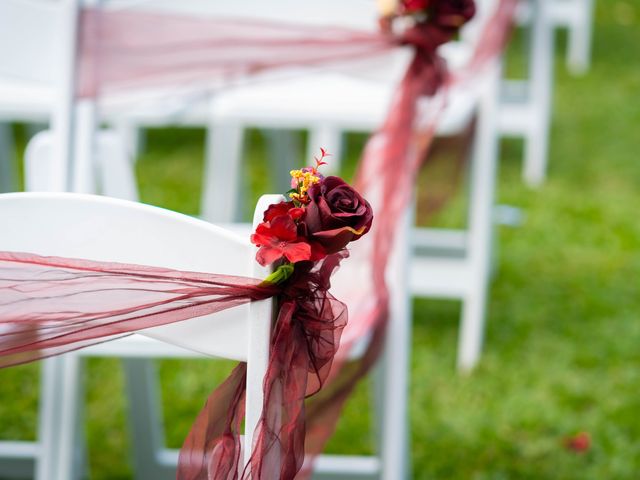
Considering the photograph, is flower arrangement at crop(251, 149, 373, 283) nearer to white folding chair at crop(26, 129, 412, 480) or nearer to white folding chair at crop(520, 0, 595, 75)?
white folding chair at crop(26, 129, 412, 480)

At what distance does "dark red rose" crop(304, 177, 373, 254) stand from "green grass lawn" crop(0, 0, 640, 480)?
5.60ft

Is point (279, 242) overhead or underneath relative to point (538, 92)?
underneath

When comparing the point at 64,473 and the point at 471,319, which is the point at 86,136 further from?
the point at 471,319

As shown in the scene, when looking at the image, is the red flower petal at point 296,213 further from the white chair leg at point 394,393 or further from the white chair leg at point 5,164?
the white chair leg at point 5,164

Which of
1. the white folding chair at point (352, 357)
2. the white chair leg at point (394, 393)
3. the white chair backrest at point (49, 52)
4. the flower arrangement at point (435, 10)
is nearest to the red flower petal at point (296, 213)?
the white folding chair at point (352, 357)

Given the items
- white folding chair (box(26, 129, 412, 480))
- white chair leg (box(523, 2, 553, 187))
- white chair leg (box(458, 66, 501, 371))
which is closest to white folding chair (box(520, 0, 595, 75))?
white chair leg (box(523, 2, 553, 187))

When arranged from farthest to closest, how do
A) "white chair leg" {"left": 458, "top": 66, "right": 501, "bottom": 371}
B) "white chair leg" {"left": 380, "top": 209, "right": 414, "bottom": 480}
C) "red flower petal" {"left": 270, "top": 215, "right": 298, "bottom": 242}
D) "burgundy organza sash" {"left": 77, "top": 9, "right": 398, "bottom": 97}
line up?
"white chair leg" {"left": 458, "top": 66, "right": 501, "bottom": 371}, "burgundy organza sash" {"left": 77, "top": 9, "right": 398, "bottom": 97}, "white chair leg" {"left": 380, "top": 209, "right": 414, "bottom": 480}, "red flower petal" {"left": 270, "top": 215, "right": 298, "bottom": 242}

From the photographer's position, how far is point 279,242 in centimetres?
92

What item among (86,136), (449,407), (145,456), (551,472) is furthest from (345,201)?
(449,407)

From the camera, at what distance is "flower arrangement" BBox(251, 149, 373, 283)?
91cm

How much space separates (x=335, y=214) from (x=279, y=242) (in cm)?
5

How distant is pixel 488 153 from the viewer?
294 centimetres

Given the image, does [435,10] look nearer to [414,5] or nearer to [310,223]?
[414,5]

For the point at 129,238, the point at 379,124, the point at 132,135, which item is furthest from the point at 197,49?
the point at 132,135
